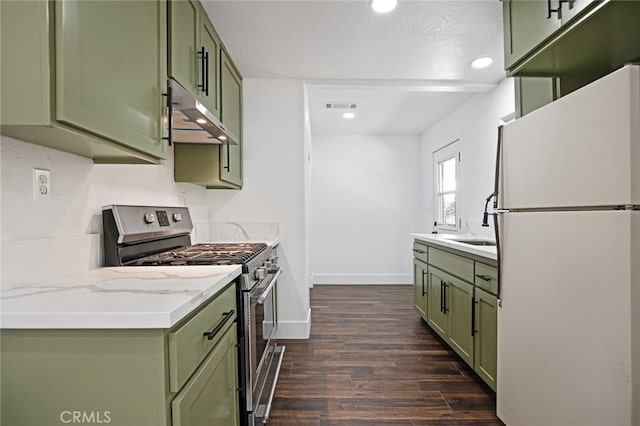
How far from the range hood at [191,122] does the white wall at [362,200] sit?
314 cm

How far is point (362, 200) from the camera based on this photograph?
17.7 feet

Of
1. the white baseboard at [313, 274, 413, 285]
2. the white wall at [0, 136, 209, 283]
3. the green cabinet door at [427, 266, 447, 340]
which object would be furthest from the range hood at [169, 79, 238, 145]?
the white baseboard at [313, 274, 413, 285]

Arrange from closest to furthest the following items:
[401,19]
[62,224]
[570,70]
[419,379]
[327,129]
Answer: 1. [62,224]
2. [570,70]
3. [401,19]
4. [419,379]
5. [327,129]

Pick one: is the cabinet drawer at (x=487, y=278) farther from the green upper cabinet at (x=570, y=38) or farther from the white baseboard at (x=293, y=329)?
the white baseboard at (x=293, y=329)

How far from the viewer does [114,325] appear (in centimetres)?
86

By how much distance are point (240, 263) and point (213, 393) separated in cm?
57

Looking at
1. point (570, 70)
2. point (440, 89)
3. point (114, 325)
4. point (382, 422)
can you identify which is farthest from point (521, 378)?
point (440, 89)

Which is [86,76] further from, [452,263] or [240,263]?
[452,263]

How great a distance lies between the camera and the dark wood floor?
1946 millimetres

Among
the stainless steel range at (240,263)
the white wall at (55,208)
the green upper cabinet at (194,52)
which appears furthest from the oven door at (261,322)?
the green upper cabinet at (194,52)

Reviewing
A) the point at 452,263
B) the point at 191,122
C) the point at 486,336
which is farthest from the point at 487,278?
the point at 191,122

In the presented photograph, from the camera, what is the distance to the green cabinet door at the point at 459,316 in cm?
233

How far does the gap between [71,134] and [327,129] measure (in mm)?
4248

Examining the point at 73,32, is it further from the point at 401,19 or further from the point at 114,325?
the point at 401,19
